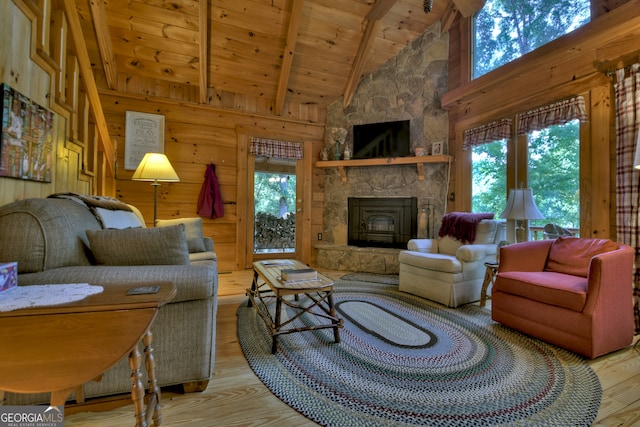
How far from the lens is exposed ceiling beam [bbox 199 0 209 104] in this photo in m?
3.42

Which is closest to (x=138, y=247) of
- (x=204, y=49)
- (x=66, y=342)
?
(x=66, y=342)

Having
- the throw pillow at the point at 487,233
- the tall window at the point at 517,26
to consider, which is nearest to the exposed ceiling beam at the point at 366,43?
the tall window at the point at 517,26

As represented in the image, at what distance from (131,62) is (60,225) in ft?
11.2

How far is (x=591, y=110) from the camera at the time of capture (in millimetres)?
2615

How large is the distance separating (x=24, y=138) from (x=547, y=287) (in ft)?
11.2

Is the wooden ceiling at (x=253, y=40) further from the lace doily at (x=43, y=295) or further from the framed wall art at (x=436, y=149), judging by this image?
the lace doily at (x=43, y=295)

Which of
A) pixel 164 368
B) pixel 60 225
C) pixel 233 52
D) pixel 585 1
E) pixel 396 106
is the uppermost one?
pixel 233 52

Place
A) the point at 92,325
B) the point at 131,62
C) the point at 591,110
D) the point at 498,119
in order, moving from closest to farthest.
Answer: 1. the point at 92,325
2. the point at 591,110
3. the point at 498,119
4. the point at 131,62

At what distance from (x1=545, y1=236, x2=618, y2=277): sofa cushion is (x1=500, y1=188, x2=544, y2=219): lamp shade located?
0.29m

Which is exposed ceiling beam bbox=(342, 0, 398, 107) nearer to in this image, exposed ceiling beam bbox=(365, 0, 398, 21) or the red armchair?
exposed ceiling beam bbox=(365, 0, 398, 21)

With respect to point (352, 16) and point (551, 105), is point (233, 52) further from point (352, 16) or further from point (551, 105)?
point (551, 105)

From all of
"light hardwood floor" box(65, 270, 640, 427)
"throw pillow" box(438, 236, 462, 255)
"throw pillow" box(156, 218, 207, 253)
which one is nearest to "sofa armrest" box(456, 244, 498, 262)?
"throw pillow" box(438, 236, 462, 255)

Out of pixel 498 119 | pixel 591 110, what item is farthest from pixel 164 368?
pixel 498 119

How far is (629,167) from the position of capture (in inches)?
90.4
